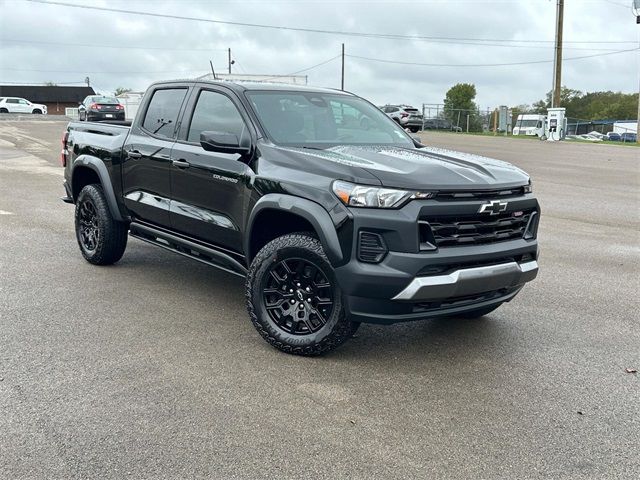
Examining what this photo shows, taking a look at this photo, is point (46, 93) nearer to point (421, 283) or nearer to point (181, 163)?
point (181, 163)

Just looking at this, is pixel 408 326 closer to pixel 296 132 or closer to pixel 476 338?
pixel 476 338

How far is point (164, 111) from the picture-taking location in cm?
606

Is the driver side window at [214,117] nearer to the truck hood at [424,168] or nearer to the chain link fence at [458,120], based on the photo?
the truck hood at [424,168]

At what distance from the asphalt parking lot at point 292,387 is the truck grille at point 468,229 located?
0.87m

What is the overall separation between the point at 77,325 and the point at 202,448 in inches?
87.9

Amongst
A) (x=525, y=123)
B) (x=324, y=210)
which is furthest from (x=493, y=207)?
(x=525, y=123)

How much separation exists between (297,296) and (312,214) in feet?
1.99

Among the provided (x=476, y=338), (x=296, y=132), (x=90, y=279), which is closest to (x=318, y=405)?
(x=476, y=338)

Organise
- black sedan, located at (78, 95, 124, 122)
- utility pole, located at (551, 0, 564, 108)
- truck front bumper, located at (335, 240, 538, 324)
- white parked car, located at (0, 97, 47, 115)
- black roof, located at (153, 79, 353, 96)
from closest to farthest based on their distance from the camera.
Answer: truck front bumper, located at (335, 240, 538, 324) → black roof, located at (153, 79, 353, 96) → black sedan, located at (78, 95, 124, 122) → utility pole, located at (551, 0, 564, 108) → white parked car, located at (0, 97, 47, 115)

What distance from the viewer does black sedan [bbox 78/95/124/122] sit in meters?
34.6

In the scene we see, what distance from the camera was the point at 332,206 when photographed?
411 cm

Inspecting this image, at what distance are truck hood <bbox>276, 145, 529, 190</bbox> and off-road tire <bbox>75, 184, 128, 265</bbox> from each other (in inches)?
110

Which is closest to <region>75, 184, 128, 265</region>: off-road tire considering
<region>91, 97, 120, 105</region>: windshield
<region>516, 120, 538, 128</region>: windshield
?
<region>91, 97, 120, 105</region>: windshield

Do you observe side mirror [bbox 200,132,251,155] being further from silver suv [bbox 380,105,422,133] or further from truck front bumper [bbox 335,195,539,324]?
silver suv [bbox 380,105,422,133]
